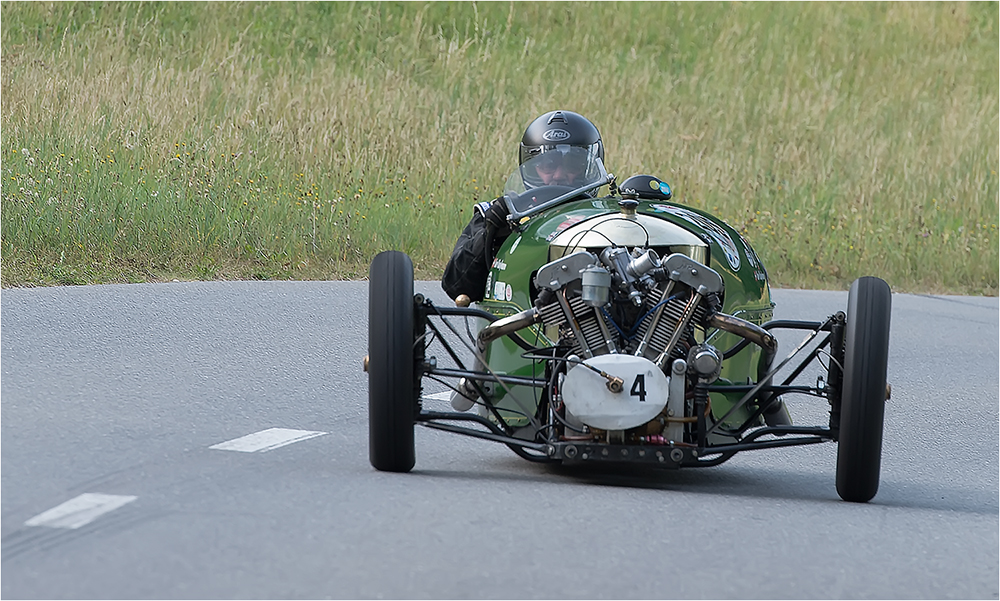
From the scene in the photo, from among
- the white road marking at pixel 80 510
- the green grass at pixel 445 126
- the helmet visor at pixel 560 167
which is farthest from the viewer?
the green grass at pixel 445 126

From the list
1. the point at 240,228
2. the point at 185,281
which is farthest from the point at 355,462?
the point at 240,228

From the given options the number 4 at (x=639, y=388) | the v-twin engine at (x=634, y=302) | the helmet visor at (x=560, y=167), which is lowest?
the number 4 at (x=639, y=388)

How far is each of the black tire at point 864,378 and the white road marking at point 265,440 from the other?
7.92 feet

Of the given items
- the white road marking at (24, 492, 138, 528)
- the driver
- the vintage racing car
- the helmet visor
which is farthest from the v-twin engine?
the white road marking at (24, 492, 138, 528)

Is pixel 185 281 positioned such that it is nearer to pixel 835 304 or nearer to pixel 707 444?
pixel 835 304

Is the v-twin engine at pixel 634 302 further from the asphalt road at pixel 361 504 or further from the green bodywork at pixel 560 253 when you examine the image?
the asphalt road at pixel 361 504

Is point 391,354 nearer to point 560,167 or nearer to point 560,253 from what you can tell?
point 560,253

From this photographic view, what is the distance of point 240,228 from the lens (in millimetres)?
14375

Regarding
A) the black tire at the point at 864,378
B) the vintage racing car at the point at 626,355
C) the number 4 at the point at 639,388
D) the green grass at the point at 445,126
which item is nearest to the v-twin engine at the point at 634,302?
the vintage racing car at the point at 626,355

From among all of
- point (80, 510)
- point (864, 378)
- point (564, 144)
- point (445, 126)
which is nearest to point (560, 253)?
point (564, 144)

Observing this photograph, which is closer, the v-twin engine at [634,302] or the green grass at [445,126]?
the v-twin engine at [634,302]

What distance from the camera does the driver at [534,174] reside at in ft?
23.0

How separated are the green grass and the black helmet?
556 cm

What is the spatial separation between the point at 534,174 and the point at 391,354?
1879 millimetres
